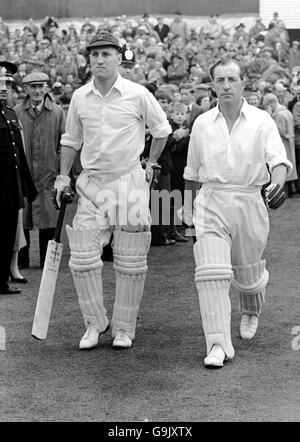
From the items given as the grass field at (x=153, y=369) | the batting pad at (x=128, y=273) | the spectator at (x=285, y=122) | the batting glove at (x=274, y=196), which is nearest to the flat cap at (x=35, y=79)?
the grass field at (x=153, y=369)

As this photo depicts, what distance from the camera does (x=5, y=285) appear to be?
30.4ft

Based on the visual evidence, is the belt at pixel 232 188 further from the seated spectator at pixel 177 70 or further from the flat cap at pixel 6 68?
the seated spectator at pixel 177 70

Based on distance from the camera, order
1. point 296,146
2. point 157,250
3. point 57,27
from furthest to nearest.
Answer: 1. point 57,27
2. point 296,146
3. point 157,250

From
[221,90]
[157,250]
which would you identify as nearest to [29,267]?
[157,250]

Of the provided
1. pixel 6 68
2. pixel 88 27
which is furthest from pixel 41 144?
pixel 88 27

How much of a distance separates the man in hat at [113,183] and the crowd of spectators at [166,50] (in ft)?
37.1

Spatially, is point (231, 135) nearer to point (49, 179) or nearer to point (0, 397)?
point (0, 397)

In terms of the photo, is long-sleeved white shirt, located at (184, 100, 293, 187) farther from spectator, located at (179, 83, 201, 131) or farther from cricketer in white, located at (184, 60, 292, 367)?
spectator, located at (179, 83, 201, 131)

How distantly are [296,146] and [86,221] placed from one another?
11.0 meters

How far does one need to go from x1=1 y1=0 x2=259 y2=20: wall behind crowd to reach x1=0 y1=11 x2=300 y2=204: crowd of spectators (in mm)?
1227

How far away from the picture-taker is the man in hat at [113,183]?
7.02 metres

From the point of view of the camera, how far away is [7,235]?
9398 mm

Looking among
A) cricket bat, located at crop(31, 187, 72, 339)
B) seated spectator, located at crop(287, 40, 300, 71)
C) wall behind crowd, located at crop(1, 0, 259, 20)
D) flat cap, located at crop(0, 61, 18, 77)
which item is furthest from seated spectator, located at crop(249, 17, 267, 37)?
cricket bat, located at crop(31, 187, 72, 339)

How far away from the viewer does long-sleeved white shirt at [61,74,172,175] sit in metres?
7.04
